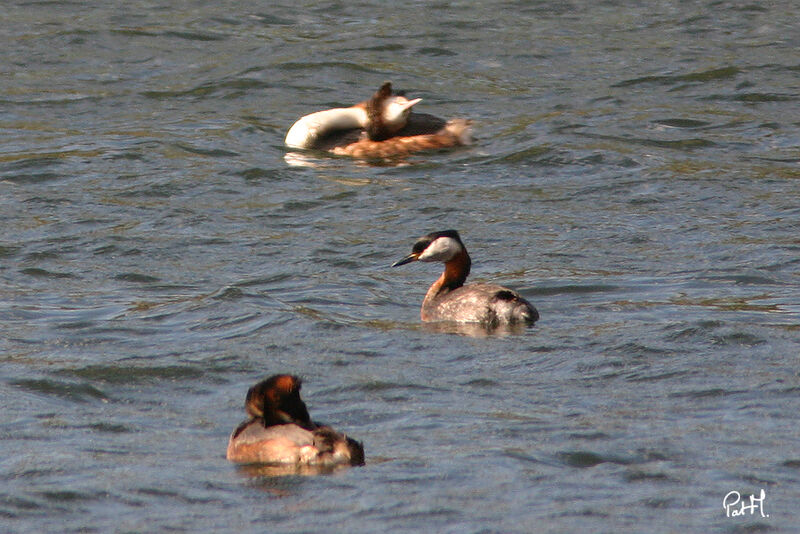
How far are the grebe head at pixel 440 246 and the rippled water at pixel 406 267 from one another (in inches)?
15.9

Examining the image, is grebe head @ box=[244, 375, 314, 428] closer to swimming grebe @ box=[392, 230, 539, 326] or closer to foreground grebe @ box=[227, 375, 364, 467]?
foreground grebe @ box=[227, 375, 364, 467]

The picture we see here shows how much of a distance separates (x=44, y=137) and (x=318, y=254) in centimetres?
522

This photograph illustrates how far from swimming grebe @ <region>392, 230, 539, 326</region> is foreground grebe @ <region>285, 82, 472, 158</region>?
4.53 meters

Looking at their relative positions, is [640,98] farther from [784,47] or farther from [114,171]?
[114,171]

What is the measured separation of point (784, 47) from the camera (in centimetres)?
1989

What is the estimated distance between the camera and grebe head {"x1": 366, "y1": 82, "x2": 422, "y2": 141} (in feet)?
52.0

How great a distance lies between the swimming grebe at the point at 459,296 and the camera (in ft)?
34.4

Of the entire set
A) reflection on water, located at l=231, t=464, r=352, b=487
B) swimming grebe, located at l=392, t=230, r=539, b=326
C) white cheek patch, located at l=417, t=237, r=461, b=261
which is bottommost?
swimming grebe, located at l=392, t=230, r=539, b=326

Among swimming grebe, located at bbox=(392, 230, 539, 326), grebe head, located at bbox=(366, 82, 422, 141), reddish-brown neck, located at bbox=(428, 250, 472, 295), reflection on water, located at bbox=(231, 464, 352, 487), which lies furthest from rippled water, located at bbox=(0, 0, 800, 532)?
grebe head, located at bbox=(366, 82, 422, 141)

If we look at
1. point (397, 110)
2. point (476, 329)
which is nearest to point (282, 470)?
point (476, 329)

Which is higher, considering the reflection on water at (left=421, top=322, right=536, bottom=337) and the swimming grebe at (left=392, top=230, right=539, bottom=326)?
the swimming grebe at (left=392, top=230, right=539, bottom=326)
